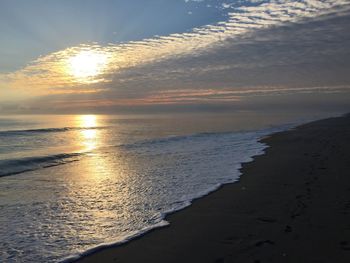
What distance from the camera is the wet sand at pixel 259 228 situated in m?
5.38

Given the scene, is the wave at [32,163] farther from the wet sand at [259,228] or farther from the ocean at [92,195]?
the wet sand at [259,228]

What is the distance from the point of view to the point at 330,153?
52.0 ft

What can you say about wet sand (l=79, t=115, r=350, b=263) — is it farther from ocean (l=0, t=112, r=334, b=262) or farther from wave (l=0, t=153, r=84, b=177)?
wave (l=0, t=153, r=84, b=177)

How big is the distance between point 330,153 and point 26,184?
13328 millimetres

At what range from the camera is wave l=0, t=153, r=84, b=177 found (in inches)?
628

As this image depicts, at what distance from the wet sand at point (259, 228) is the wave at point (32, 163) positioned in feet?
34.9

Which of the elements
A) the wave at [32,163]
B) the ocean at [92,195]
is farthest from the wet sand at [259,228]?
the wave at [32,163]

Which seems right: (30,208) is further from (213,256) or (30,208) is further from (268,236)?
(268,236)

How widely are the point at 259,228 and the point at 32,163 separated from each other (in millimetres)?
14727

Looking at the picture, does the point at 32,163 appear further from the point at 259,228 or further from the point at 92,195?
the point at 259,228

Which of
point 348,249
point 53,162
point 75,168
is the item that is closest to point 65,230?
point 348,249

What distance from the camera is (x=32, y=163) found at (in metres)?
17.9

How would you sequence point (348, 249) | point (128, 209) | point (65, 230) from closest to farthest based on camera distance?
point (348, 249), point (65, 230), point (128, 209)

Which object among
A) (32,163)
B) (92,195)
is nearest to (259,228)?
(92,195)
